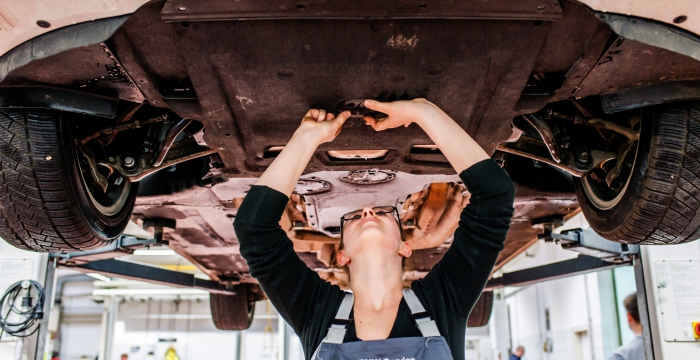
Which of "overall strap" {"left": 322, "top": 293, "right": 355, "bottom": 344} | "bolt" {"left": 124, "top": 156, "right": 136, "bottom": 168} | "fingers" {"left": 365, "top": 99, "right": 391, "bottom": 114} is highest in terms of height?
"bolt" {"left": 124, "top": 156, "right": 136, "bottom": 168}

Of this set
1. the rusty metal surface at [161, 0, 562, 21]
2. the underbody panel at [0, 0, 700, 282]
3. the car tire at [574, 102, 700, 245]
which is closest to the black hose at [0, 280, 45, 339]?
the underbody panel at [0, 0, 700, 282]

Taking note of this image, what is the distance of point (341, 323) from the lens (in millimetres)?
1559

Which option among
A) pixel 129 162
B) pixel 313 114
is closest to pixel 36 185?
pixel 129 162

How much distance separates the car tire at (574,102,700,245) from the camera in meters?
1.90

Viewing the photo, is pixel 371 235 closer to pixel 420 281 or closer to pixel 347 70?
pixel 420 281

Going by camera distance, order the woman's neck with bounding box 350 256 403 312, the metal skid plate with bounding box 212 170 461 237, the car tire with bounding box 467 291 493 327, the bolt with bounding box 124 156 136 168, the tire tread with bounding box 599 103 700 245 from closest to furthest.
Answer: the woman's neck with bounding box 350 256 403 312
the tire tread with bounding box 599 103 700 245
the bolt with bounding box 124 156 136 168
the metal skid plate with bounding box 212 170 461 237
the car tire with bounding box 467 291 493 327

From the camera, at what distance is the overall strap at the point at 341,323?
4.99 feet

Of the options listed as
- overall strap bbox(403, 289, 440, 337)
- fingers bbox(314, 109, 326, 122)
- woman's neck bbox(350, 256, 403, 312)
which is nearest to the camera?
overall strap bbox(403, 289, 440, 337)

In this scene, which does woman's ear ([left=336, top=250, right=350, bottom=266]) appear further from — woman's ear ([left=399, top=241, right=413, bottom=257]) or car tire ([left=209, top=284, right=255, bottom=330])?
car tire ([left=209, top=284, right=255, bottom=330])

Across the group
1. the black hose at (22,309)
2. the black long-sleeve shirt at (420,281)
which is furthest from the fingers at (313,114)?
the black hose at (22,309)

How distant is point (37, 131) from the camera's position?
75.2 inches

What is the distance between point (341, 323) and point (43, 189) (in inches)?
45.9

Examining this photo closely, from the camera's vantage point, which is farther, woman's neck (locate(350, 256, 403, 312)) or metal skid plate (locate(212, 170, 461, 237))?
metal skid plate (locate(212, 170, 461, 237))

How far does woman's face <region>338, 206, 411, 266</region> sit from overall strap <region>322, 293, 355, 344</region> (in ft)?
0.54
